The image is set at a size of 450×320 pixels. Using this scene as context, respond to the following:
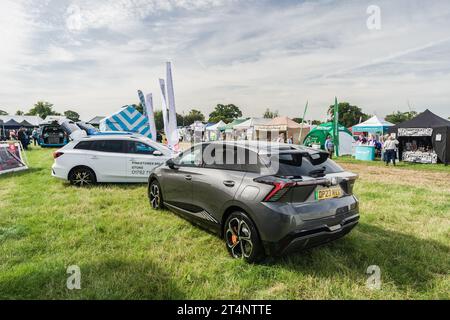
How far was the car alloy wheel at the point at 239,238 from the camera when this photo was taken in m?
3.34

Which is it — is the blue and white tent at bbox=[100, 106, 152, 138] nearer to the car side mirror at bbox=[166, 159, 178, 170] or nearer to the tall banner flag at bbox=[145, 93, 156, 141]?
the tall banner flag at bbox=[145, 93, 156, 141]

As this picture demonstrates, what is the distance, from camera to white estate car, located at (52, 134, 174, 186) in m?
7.45

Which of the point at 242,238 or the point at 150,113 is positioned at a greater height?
the point at 150,113

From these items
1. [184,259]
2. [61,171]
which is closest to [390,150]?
[184,259]

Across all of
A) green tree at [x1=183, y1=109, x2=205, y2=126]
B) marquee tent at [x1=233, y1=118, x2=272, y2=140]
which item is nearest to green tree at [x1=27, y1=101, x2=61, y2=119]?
green tree at [x1=183, y1=109, x2=205, y2=126]

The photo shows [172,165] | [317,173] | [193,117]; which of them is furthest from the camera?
[193,117]

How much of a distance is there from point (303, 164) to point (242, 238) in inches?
47.7

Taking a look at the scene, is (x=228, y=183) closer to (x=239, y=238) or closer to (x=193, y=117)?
(x=239, y=238)

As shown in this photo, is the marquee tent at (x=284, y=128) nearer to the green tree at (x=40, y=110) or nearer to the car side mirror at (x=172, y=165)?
the car side mirror at (x=172, y=165)

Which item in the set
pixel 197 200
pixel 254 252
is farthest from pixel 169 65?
pixel 254 252

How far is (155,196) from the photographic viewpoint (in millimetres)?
5594

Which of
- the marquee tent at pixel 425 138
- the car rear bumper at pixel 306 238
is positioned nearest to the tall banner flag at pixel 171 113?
the car rear bumper at pixel 306 238
